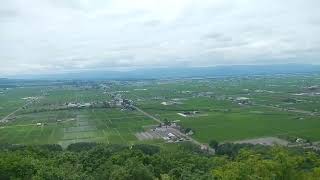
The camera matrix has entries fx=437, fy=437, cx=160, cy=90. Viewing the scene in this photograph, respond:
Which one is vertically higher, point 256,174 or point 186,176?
point 256,174

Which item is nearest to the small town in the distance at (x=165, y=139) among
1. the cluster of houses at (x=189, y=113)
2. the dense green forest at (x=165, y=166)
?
the dense green forest at (x=165, y=166)

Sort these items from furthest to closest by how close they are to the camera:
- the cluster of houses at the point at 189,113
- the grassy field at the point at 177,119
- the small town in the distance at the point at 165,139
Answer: the cluster of houses at the point at 189,113 → the grassy field at the point at 177,119 → the small town in the distance at the point at 165,139

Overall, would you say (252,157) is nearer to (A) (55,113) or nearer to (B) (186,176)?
(B) (186,176)

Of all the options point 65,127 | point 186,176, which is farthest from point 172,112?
point 186,176

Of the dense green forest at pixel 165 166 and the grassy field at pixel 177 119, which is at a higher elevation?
the dense green forest at pixel 165 166

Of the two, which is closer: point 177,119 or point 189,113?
point 177,119

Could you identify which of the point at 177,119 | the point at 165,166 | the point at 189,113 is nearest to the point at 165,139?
the point at 177,119

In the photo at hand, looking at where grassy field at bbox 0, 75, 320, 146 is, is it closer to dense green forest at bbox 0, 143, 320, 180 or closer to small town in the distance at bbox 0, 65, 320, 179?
small town in the distance at bbox 0, 65, 320, 179

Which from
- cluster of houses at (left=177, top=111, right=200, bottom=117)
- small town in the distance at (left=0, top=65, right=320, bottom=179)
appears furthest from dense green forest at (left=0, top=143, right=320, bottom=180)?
cluster of houses at (left=177, top=111, right=200, bottom=117)

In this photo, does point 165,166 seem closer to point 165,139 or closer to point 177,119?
point 165,139

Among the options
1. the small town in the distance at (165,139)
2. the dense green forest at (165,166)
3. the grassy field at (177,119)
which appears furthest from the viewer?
the grassy field at (177,119)

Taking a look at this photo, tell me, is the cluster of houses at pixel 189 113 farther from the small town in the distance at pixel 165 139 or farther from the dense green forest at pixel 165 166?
the dense green forest at pixel 165 166
